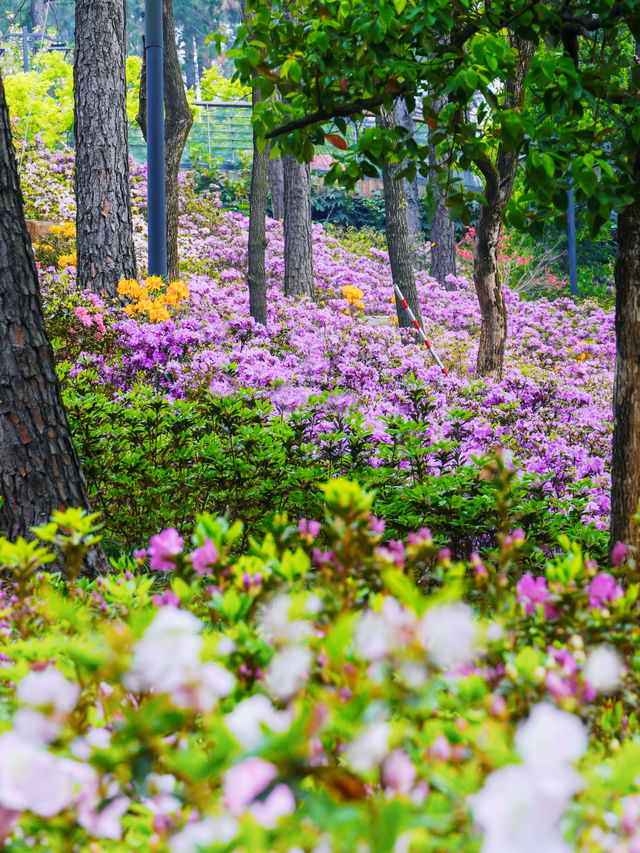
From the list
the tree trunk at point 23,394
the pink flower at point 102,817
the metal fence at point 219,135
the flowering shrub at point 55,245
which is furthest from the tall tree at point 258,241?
the metal fence at point 219,135

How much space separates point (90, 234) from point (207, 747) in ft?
26.8

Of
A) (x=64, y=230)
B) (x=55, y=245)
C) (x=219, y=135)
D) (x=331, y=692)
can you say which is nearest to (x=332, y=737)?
(x=331, y=692)

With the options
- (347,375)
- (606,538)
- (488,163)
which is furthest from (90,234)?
(606,538)

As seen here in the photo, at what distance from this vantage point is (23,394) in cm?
342

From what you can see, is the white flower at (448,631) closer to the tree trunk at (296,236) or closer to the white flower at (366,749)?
the white flower at (366,749)

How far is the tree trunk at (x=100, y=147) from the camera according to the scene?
8.79 m

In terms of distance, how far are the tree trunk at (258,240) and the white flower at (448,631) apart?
33.3 feet

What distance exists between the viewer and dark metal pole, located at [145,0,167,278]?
8664 millimetres

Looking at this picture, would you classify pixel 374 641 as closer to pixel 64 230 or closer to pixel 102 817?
pixel 102 817

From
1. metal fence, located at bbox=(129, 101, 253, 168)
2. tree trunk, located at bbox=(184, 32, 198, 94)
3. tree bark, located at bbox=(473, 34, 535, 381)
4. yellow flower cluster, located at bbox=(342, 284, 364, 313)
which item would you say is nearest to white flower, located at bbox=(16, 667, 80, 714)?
tree bark, located at bbox=(473, 34, 535, 381)

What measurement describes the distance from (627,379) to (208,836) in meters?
3.04

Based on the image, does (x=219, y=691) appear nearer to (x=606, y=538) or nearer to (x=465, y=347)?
(x=606, y=538)

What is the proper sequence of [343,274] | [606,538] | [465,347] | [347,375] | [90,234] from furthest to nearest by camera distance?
1. [343,274]
2. [465,347]
3. [90,234]
4. [347,375]
5. [606,538]

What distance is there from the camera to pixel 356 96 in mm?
3793
